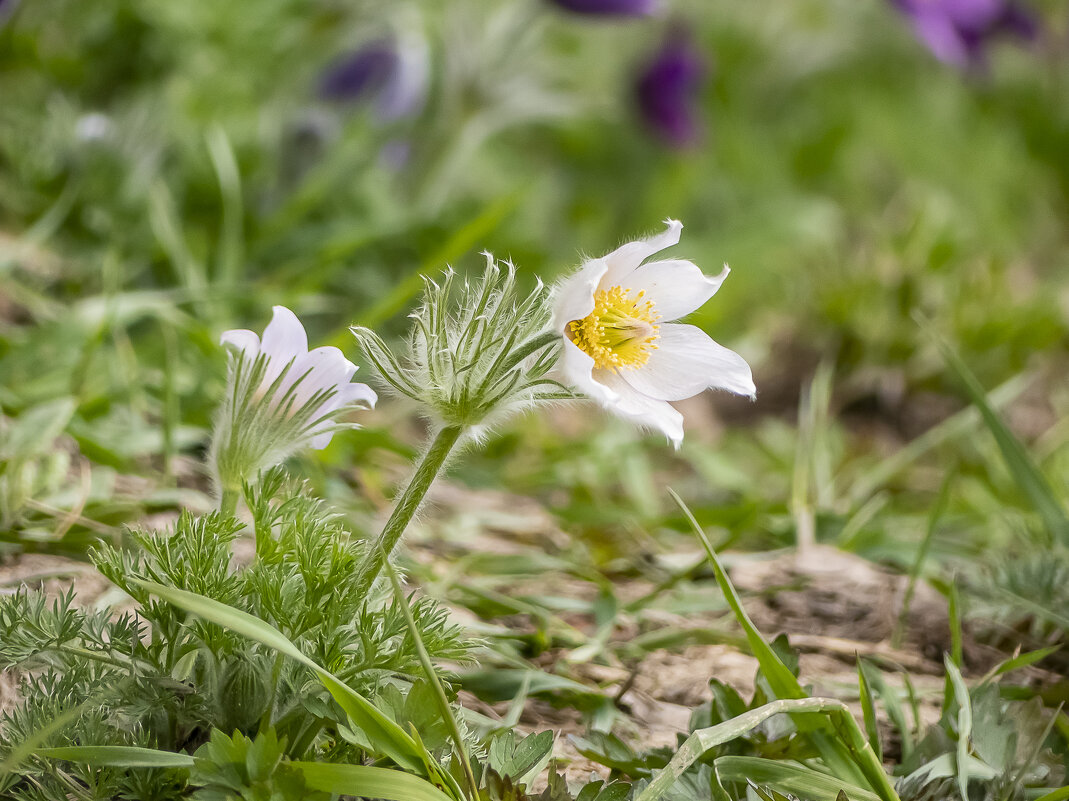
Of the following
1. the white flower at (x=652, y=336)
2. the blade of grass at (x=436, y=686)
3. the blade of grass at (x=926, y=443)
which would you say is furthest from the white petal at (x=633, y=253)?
the blade of grass at (x=926, y=443)

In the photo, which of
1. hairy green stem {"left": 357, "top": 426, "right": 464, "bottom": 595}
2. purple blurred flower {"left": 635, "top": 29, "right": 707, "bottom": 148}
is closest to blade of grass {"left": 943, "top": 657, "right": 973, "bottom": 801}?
hairy green stem {"left": 357, "top": 426, "right": 464, "bottom": 595}

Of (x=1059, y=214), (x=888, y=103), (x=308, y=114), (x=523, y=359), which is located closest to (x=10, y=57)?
(x=308, y=114)

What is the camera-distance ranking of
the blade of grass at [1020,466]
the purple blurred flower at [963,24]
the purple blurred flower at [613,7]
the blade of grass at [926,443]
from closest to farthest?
the blade of grass at [1020,466] → the blade of grass at [926,443] → the purple blurred flower at [613,7] → the purple blurred flower at [963,24]

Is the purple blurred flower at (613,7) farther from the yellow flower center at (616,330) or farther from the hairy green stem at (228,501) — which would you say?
the hairy green stem at (228,501)

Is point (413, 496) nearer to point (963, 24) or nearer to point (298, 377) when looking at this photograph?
point (298, 377)

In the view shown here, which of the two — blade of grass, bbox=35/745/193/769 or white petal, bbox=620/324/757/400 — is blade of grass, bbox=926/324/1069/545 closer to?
white petal, bbox=620/324/757/400

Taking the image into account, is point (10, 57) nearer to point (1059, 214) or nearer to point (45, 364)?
point (45, 364)

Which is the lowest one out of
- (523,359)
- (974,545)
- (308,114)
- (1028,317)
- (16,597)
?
(974,545)
